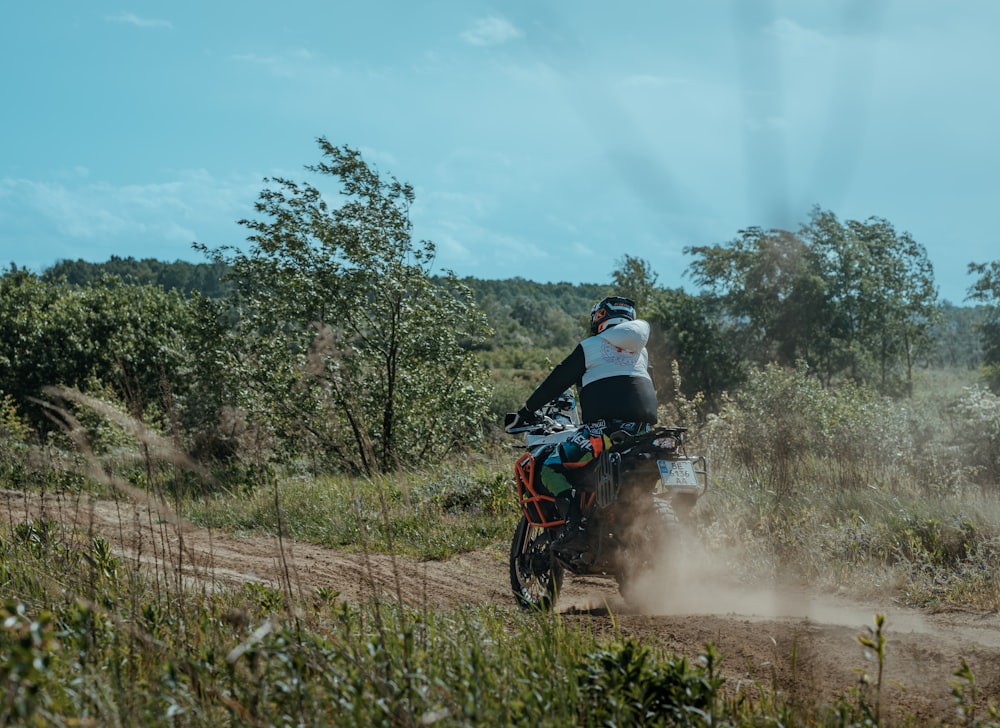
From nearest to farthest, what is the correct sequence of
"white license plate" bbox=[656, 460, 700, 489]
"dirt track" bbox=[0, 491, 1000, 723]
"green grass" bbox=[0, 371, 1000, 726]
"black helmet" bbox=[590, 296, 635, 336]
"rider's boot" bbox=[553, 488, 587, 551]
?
"green grass" bbox=[0, 371, 1000, 726] < "dirt track" bbox=[0, 491, 1000, 723] < "white license plate" bbox=[656, 460, 700, 489] < "rider's boot" bbox=[553, 488, 587, 551] < "black helmet" bbox=[590, 296, 635, 336]

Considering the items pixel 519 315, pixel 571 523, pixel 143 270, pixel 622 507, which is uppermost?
pixel 143 270

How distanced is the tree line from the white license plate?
1741mm

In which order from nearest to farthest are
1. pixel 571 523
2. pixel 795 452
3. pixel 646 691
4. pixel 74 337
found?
pixel 646 691 < pixel 571 523 < pixel 795 452 < pixel 74 337

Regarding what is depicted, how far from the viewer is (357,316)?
1792cm

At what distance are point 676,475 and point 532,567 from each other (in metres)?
1.31

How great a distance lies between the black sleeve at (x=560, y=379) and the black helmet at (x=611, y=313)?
287 mm

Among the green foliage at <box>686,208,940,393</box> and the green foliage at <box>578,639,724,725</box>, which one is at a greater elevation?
the green foliage at <box>686,208,940,393</box>

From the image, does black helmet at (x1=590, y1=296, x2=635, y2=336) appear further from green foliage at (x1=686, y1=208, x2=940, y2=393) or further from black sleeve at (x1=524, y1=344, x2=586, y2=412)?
green foliage at (x1=686, y1=208, x2=940, y2=393)

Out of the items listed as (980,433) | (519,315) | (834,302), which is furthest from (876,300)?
(519,315)

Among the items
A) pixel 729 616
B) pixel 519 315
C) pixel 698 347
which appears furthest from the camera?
pixel 519 315

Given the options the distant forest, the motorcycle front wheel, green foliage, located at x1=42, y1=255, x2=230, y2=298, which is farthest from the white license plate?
green foliage, located at x1=42, y1=255, x2=230, y2=298

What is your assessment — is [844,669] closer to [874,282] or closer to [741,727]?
[741,727]

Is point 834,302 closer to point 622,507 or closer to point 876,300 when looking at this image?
point 876,300

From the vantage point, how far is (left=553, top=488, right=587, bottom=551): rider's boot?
20.7 ft
